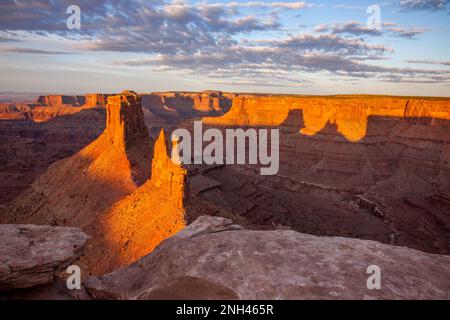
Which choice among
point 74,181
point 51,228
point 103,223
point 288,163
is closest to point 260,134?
point 288,163

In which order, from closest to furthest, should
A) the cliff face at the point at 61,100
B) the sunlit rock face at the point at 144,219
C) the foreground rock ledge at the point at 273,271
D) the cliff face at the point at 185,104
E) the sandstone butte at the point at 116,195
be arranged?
the foreground rock ledge at the point at 273,271
the sunlit rock face at the point at 144,219
the sandstone butte at the point at 116,195
the cliff face at the point at 61,100
the cliff face at the point at 185,104

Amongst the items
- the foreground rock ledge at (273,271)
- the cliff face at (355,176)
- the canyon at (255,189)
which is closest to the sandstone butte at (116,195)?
the canyon at (255,189)

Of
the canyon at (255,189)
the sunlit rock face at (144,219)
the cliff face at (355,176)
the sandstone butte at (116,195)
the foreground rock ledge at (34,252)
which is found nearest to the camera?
the foreground rock ledge at (34,252)

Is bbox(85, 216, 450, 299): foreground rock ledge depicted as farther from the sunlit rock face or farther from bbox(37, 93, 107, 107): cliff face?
bbox(37, 93, 107, 107): cliff face

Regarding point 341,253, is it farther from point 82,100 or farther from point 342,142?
point 82,100

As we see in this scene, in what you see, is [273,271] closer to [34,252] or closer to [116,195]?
[34,252]

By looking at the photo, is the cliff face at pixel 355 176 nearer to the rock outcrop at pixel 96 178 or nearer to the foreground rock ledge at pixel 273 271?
the rock outcrop at pixel 96 178
